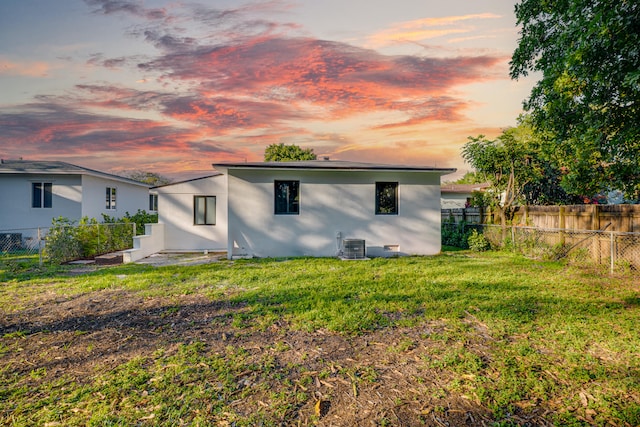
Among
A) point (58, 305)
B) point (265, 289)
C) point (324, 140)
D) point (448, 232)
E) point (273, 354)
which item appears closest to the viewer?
point (273, 354)

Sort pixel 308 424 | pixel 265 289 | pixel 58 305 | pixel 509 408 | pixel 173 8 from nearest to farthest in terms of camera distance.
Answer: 1. pixel 308 424
2. pixel 509 408
3. pixel 58 305
4. pixel 265 289
5. pixel 173 8

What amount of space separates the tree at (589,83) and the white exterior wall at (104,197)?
1779 centimetres

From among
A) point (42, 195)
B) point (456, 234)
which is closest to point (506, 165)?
point (456, 234)

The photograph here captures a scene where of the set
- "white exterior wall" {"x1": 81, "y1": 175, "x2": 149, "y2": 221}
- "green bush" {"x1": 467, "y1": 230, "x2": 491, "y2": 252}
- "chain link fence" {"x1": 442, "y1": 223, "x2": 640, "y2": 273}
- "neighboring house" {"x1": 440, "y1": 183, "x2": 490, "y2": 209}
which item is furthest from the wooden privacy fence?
"white exterior wall" {"x1": 81, "y1": 175, "x2": 149, "y2": 221}

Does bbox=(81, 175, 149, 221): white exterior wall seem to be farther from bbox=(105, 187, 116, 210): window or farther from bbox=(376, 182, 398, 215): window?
bbox=(376, 182, 398, 215): window

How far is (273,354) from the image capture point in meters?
3.79

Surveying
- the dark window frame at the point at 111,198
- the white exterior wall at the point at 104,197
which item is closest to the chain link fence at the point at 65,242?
the white exterior wall at the point at 104,197

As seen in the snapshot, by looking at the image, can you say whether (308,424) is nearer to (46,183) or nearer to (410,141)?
(410,141)

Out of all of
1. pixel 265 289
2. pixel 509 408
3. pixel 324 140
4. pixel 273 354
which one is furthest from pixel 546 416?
pixel 324 140

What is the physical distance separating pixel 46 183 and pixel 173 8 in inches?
433

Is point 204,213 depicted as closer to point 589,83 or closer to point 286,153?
point 589,83

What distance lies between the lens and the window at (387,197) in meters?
11.8

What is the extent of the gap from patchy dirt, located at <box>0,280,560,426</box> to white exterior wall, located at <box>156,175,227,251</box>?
7.21m

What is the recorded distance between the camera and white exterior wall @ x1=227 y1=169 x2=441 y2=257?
11234mm
